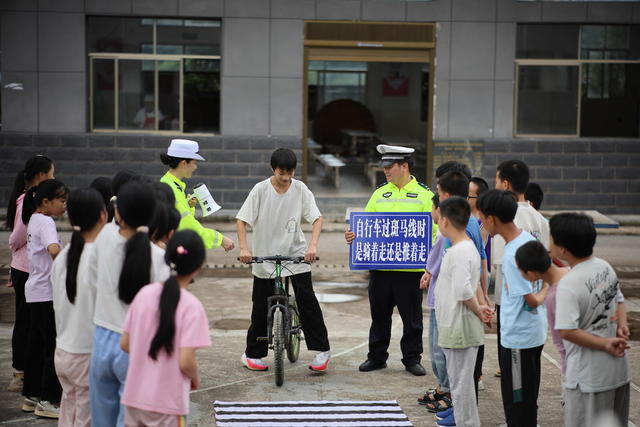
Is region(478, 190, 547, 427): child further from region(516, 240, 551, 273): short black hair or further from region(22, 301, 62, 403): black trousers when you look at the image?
region(22, 301, 62, 403): black trousers

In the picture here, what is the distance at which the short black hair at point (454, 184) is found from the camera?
24.5ft

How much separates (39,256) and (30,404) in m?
1.09

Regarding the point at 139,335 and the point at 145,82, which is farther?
the point at 145,82

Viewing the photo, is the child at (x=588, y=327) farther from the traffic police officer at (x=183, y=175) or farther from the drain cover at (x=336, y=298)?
the drain cover at (x=336, y=298)

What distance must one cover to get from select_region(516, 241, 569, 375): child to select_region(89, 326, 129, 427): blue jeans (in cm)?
226

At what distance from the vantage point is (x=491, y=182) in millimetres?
18656


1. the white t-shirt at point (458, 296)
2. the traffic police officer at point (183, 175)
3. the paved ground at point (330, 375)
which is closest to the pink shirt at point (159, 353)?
the white t-shirt at point (458, 296)

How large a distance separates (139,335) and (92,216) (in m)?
1.27

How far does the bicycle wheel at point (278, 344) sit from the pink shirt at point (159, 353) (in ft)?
10.1

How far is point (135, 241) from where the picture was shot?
545 centimetres

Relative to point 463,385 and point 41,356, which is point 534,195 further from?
point 41,356

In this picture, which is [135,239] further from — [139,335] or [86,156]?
[86,156]

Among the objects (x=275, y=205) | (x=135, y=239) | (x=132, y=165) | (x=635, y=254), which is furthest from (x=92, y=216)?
(x=132, y=165)

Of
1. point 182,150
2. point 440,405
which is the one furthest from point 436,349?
point 182,150
